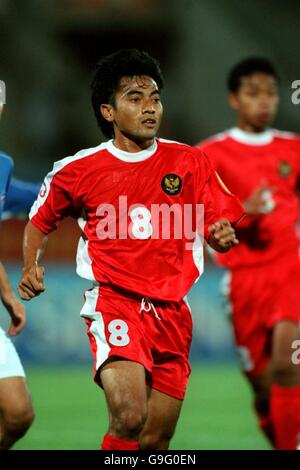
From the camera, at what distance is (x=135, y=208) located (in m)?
4.89

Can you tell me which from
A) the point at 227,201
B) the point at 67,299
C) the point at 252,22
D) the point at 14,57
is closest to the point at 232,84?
the point at 227,201

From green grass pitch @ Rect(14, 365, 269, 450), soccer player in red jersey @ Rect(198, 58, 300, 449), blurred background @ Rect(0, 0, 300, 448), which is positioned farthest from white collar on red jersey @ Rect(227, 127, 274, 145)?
blurred background @ Rect(0, 0, 300, 448)

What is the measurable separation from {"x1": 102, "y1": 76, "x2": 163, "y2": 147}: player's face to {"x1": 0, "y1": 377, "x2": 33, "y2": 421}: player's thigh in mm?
1313

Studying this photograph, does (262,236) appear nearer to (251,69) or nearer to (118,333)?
(251,69)

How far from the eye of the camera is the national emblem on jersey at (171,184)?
193 inches

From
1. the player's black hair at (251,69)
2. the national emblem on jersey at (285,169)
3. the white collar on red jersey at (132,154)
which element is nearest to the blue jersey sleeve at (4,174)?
the white collar on red jersey at (132,154)

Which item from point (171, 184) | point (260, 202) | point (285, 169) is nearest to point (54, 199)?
point (171, 184)

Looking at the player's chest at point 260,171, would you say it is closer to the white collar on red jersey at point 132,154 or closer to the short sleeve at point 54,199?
the white collar on red jersey at point 132,154

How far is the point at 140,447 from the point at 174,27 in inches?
588

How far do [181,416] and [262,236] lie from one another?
8.27 feet

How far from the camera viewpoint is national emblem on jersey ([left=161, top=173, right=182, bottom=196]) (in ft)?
16.1

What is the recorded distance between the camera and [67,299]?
12.5 m

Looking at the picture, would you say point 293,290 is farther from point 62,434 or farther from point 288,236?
point 62,434

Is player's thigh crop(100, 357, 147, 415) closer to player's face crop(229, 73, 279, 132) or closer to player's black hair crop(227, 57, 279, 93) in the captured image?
player's face crop(229, 73, 279, 132)
